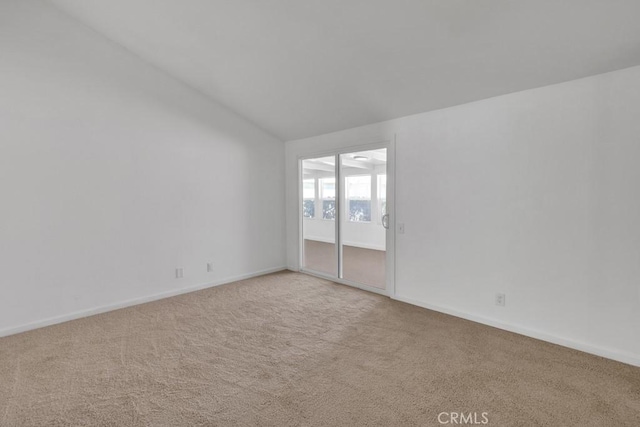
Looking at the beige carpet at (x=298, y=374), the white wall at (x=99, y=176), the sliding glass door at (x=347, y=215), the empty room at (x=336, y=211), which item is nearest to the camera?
the beige carpet at (x=298, y=374)

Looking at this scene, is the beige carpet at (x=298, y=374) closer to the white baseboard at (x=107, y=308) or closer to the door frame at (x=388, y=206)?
the white baseboard at (x=107, y=308)

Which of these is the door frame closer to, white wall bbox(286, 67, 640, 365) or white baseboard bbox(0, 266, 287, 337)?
white wall bbox(286, 67, 640, 365)

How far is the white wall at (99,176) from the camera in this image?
120 inches

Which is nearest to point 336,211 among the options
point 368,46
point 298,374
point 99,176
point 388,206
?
point 388,206

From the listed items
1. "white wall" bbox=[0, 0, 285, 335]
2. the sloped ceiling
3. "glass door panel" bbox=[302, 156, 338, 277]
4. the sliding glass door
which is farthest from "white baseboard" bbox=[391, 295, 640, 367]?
"white wall" bbox=[0, 0, 285, 335]

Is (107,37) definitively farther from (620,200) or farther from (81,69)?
(620,200)

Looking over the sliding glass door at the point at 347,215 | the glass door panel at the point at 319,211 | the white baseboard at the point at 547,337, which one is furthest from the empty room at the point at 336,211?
the glass door panel at the point at 319,211

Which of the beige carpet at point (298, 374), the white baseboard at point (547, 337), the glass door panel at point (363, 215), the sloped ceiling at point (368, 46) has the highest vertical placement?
the sloped ceiling at point (368, 46)

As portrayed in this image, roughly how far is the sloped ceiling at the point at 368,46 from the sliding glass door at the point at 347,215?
1152 mm

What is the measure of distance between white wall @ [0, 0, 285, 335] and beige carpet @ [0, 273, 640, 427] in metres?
0.50

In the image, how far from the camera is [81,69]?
134 inches

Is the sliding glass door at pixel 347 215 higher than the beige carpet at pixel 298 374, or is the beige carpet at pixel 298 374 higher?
the sliding glass door at pixel 347 215

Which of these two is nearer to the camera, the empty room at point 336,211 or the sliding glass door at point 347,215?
the empty room at point 336,211

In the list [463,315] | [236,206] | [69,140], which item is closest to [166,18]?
[69,140]
